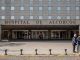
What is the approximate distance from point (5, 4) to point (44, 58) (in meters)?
49.5

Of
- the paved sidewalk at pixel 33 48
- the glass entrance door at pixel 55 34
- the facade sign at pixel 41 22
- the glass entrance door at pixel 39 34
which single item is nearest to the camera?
the paved sidewalk at pixel 33 48

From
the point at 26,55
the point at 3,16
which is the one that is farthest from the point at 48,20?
the point at 26,55

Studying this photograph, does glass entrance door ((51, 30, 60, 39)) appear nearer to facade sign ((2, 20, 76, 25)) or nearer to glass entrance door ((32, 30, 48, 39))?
glass entrance door ((32, 30, 48, 39))

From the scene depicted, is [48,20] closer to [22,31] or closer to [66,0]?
[66,0]

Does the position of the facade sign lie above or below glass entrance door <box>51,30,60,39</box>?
above

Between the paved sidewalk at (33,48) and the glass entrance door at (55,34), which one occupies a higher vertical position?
the paved sidewalk at (33,48)

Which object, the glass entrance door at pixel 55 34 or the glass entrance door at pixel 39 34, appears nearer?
the glass entrance door at pixel 39 34

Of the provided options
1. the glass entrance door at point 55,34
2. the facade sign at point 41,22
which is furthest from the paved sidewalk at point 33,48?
the glass entrance door at point 55,34

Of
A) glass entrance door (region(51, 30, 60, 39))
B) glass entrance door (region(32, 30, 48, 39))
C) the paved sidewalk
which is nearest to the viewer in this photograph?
the paved sidewalk

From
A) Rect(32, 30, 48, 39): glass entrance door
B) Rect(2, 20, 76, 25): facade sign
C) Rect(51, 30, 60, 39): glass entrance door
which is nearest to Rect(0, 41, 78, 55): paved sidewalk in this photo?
Rect(2, 20, 76, 25): facade sign

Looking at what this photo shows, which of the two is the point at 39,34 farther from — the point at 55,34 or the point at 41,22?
the point at 41,22

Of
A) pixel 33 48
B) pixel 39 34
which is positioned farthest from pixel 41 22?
pixel 33 48

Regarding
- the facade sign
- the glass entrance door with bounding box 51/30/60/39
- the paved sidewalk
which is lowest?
the glass entrance door with bounding box 51/30/60/39

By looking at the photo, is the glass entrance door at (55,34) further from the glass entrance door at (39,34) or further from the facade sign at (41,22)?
the facade sign at (41,22)
